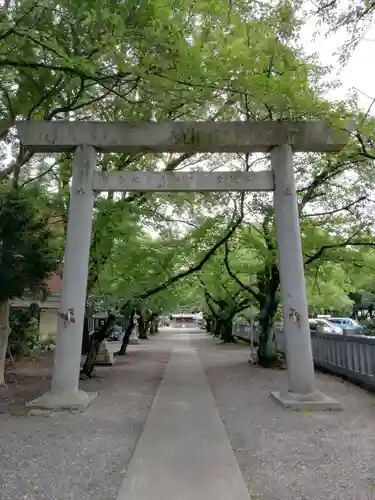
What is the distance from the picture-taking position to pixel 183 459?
486 cm

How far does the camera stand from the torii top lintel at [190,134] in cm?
889

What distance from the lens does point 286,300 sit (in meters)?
8.50

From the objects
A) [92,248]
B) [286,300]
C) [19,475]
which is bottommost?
[19,475]

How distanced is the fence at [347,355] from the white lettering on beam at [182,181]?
14.4 feet

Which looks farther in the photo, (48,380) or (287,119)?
(48,380)

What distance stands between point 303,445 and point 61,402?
14.2 feet

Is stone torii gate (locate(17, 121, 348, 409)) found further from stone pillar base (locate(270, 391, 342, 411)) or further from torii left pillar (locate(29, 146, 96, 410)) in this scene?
stone pillar base (locate(270, 391, 342, 411))

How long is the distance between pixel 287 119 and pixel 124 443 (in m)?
6.85

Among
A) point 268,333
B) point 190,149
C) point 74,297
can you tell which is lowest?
point 268,333

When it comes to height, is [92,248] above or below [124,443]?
above

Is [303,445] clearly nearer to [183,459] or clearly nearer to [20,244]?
[183,459]

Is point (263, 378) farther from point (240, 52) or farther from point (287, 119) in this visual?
point (240, 52)

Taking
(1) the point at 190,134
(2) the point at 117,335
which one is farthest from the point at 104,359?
(2) the point at 117,335

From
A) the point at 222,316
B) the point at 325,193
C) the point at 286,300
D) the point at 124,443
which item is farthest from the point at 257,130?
the point at 222,316
